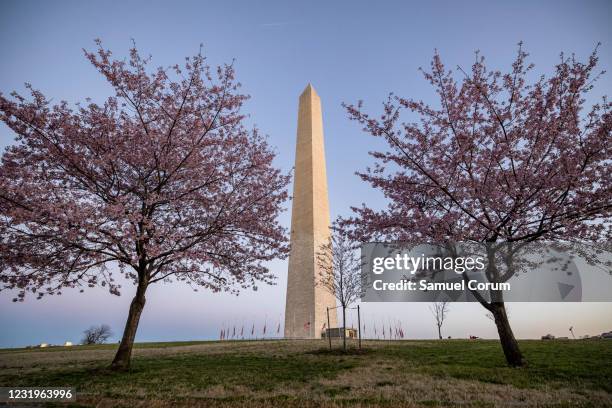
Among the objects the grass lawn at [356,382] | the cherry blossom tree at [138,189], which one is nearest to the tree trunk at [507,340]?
the grass lawn at [356,382]

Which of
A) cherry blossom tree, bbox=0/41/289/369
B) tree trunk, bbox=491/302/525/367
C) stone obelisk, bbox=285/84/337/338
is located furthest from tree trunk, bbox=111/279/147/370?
stone obelisk, bbox=285/84/337/338

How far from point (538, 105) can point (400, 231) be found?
5.30 m

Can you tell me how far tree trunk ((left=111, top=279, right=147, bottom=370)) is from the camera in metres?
10.8

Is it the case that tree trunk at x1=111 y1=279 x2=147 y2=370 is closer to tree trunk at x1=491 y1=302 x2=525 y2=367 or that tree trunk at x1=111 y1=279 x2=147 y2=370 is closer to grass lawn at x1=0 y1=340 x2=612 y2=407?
grass lawn at x1=0 y1=340 x2=612 y2=407

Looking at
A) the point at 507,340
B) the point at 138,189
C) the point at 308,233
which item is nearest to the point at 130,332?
the point at 138,189

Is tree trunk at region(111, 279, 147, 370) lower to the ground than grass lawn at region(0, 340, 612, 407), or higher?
higher

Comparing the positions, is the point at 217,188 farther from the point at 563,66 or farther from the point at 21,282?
the point at 563,66

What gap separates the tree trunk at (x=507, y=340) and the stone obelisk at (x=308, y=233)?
13666mm

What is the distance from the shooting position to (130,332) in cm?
1123

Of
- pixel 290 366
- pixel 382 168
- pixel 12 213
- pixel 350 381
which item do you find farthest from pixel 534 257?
pixel 12 213

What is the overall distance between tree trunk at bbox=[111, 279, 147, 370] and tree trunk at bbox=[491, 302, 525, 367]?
36.1ft

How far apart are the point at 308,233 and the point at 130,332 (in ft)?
48.5

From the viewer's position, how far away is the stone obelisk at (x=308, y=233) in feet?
77.7

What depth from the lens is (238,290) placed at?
1311 centimetres
